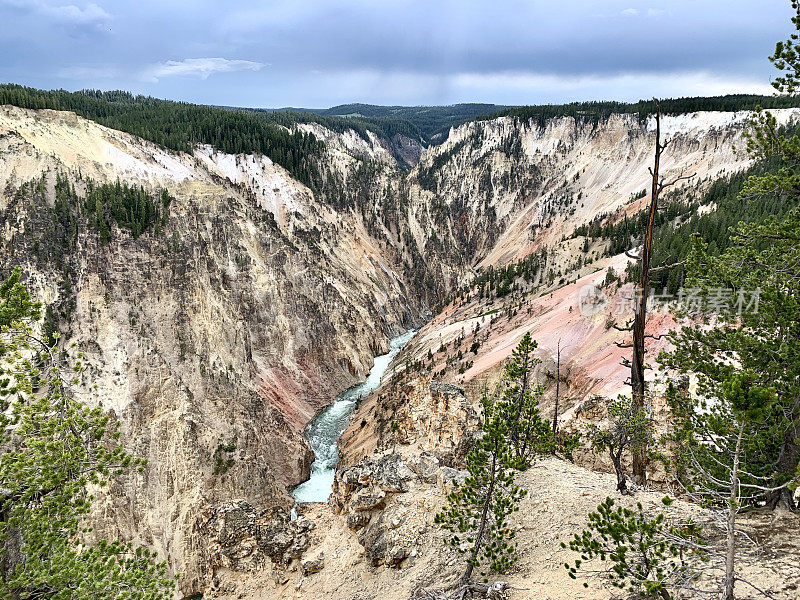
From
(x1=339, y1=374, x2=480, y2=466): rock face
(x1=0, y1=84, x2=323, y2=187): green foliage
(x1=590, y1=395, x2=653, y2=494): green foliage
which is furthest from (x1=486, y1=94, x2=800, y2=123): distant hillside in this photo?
(x1=590, y1=395, x2=653, y2=494): green foliage

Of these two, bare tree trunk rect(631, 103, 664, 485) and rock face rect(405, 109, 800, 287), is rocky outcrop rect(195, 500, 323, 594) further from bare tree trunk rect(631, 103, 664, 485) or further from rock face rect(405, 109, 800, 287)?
rock face rect(405, 109, 800, 287)

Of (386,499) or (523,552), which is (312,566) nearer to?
(386,499)

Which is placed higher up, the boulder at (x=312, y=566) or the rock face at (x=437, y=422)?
the rock face at (x=437, y=422)

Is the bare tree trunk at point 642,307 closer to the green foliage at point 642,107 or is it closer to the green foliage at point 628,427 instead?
the green foliage at point 628,427

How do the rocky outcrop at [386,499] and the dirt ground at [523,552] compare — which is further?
the rocky outcrop at [386,499]

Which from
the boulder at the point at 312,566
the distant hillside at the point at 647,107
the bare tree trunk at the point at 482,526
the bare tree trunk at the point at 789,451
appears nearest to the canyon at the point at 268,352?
the boulder at the point at 312,566

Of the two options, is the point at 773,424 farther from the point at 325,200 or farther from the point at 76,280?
the point at 325,200

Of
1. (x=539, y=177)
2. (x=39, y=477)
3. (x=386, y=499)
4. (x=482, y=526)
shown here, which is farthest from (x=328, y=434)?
(x=539, y=177)
